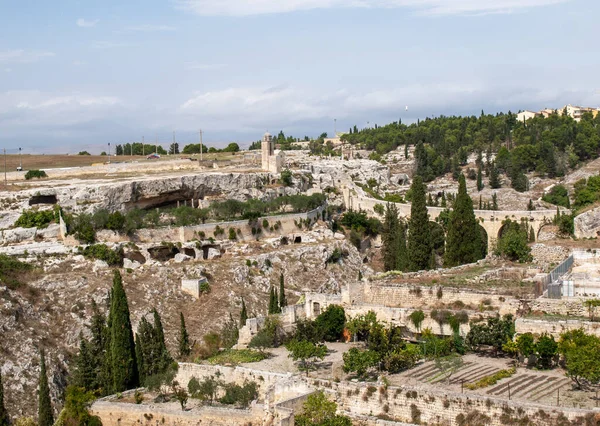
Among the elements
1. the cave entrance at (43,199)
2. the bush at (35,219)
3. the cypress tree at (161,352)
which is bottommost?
the cypress tree at (161,352)

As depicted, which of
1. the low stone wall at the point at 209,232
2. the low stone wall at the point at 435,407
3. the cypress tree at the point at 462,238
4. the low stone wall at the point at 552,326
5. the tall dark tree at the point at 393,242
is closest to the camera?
the low stone wall at the point at 435,407

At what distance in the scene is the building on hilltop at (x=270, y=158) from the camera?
72.8 meters

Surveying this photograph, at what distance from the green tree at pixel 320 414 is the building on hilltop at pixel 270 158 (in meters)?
49.5

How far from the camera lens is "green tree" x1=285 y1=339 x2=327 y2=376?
27000mm

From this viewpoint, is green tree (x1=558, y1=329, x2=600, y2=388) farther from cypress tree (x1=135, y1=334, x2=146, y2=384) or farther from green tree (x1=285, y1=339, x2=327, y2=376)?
cypress tree (x1=135, y1=334, x2=146, y2=384)

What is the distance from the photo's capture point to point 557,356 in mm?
24969

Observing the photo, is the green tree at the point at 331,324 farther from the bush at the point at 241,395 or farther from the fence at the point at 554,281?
the fence at the point at 554,281

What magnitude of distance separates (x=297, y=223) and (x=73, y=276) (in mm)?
18428

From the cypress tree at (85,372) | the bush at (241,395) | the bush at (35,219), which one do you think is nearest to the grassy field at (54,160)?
the bush at (35,219)

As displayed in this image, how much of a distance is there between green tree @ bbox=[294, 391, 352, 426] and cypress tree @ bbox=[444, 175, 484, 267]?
1998cm

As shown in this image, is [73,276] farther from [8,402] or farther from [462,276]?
[462,276]

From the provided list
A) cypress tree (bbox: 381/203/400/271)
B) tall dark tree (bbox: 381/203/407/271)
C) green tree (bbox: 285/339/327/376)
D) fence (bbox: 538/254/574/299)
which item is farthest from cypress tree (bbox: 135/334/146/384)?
cypress tree (bbox: 381/203/400/271)

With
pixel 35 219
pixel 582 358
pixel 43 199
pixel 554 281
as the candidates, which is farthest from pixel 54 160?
pixel 582 358

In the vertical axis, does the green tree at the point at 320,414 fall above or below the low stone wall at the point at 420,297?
below
